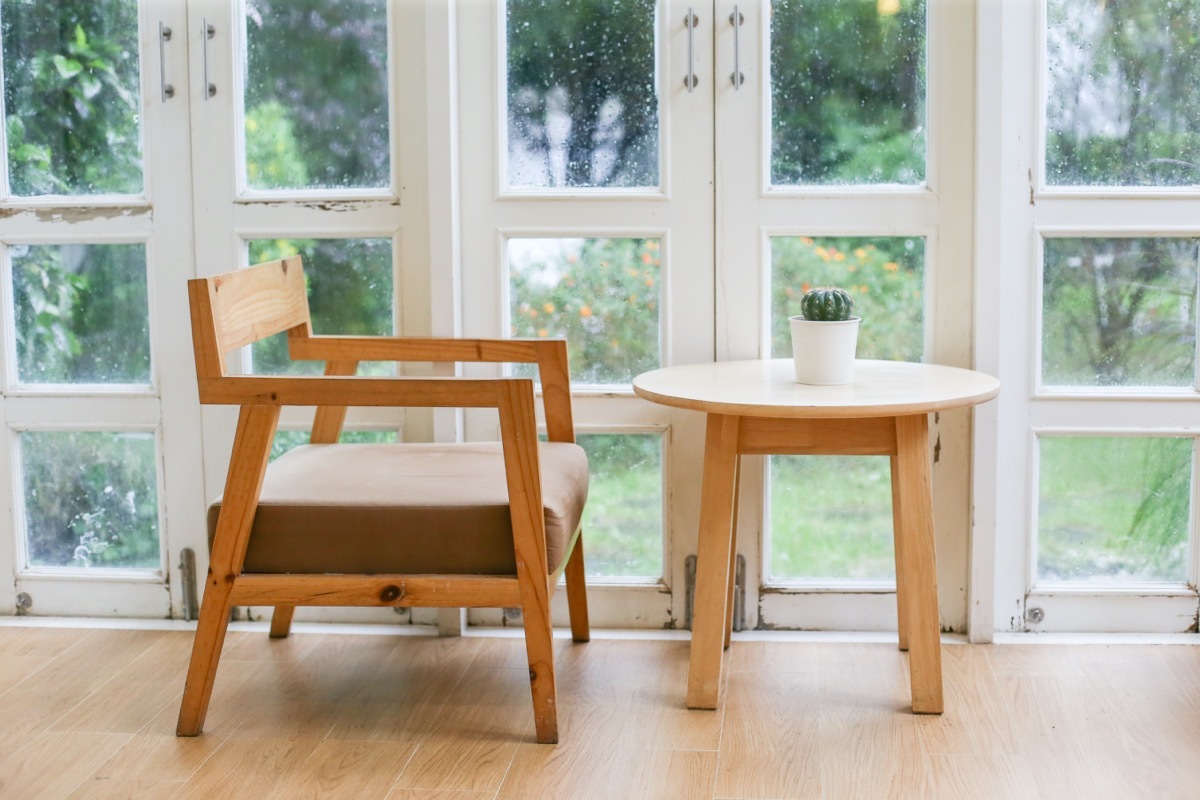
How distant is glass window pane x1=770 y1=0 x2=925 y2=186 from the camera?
2623 millimetres

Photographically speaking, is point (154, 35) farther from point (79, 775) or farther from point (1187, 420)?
point (1187, 420)

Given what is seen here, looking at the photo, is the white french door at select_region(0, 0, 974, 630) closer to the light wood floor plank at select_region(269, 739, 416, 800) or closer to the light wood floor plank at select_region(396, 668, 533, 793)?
the light wood floor plank at select_region(396, 668, 533, 793)

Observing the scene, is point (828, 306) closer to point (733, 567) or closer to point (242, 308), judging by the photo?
point (733, 567)

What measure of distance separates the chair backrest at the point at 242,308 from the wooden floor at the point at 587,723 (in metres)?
0.65

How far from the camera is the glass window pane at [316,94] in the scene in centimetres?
270

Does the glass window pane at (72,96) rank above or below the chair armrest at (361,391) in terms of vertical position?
above

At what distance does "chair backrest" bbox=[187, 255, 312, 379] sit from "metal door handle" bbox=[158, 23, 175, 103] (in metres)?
0.49

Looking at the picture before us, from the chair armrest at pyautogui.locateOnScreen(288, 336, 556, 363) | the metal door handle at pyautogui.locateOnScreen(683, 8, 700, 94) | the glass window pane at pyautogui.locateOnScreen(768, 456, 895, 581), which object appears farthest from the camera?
the glass window pane at pyautogui.locateOnScreen(768, 456, 895, 581)

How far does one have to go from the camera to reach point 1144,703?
2.33 meters

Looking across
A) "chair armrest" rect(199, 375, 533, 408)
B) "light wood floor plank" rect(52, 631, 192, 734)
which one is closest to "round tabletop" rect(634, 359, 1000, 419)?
"chair armrest" rect(199, 375, 533, 408)

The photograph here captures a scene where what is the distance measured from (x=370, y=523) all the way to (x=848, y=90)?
1.31 metres

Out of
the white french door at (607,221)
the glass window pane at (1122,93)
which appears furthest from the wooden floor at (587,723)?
the glass window pane at (1122,93)

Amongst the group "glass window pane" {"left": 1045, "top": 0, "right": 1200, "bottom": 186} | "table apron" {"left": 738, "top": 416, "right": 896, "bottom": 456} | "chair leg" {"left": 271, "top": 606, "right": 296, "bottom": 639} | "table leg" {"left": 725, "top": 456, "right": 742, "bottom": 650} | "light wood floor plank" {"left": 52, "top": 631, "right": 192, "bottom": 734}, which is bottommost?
"light wood floor plank" {"left": 52, "top": 631, "right": 192, "bottom": 734}

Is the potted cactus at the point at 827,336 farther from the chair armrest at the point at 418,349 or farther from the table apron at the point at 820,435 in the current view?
the chair armrest at the point at 418,349
